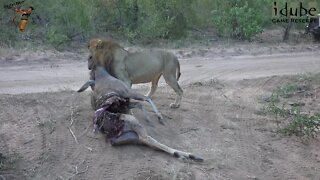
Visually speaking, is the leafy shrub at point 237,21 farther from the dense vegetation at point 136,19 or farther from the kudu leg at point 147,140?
the kudu leg at point 147,140

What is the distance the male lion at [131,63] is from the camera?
9.72m

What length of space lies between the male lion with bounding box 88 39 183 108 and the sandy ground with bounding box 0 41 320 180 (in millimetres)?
661

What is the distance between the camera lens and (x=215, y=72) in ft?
48.2

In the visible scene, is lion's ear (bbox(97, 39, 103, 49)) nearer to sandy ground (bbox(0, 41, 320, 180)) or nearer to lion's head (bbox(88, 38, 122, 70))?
lion's head (bbox(88, 38, 122, 70))

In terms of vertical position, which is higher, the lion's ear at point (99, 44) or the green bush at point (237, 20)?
the lion's ear at point (99, 44)

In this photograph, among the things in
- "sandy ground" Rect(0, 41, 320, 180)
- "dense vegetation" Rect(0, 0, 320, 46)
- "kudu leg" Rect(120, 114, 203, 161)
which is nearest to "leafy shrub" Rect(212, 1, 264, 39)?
"dense vegetation" Rect(0, 0, 320, 46)

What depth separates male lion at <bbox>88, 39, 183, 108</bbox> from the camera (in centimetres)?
972

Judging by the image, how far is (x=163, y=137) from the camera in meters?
8.45

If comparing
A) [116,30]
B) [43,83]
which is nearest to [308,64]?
[116,30]

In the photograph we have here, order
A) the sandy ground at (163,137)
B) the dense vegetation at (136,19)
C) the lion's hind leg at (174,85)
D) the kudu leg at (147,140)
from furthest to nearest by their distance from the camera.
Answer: the dense vegetation at (136,19) < the lion's hind leg at (174,85) < the kudu leg at (147,140) < the sandy ground at (163,137)

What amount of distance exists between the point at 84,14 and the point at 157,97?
857cm

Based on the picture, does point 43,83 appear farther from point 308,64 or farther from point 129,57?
point 308,64

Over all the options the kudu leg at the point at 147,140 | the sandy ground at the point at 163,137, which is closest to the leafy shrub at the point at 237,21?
the sandy ground at the point at 163,137

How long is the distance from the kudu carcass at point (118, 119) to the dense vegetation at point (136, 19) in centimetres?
873
